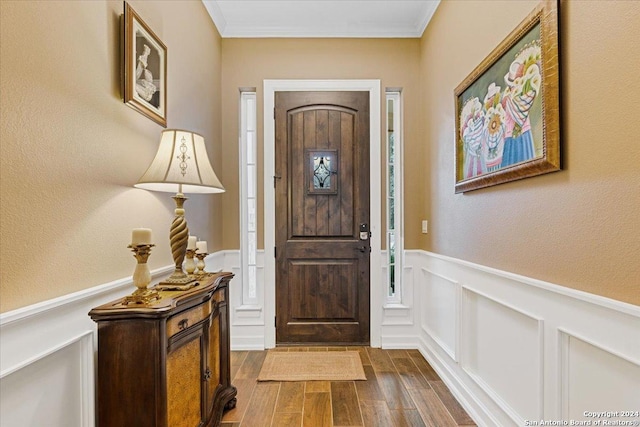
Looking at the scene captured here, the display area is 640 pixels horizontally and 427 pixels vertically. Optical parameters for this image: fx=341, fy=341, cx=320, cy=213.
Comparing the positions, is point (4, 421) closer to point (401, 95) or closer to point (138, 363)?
point (138, 363)

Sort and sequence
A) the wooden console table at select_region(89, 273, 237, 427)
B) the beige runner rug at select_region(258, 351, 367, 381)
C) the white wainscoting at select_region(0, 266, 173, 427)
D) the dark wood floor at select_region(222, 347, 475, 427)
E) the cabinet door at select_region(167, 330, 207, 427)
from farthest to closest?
the beige runner rug at select_region(258, 351, 367, 381)
the dark wood floor at select_region(222, 347, 475, 427)
the cabinet door at select_region(167, 330, 207, 427)
the wooden console table at select_region(89, 273, 237, 427)
the white wainscoting at select_region(0, 266, 173, 427)

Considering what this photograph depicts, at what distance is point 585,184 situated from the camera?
118cm

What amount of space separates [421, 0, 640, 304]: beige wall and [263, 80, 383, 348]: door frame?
4.08 feet

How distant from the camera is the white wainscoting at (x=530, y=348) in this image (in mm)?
1079

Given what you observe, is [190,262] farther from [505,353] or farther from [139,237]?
[505,353]

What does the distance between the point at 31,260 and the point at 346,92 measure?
2659 mm

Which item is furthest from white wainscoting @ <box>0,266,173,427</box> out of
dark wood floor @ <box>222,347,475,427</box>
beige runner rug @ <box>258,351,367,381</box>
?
beige runner rug @ <box>258,351,367,381</box>

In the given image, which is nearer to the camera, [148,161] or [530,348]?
[530,348]

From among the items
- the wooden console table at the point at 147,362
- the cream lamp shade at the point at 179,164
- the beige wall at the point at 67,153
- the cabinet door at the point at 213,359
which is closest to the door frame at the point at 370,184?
the cabinet door at the point at 213,359

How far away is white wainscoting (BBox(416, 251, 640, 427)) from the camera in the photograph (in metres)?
1.08

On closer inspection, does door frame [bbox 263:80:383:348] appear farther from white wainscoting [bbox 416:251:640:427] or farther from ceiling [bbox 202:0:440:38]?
white wainscoting [bbox 416:251:640:427]

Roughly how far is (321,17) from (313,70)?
43 cm

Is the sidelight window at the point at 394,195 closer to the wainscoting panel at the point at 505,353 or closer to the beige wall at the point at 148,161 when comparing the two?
the beige wall at the point at 148,161

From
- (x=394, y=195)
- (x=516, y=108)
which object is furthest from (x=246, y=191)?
(x=516, y=108)
